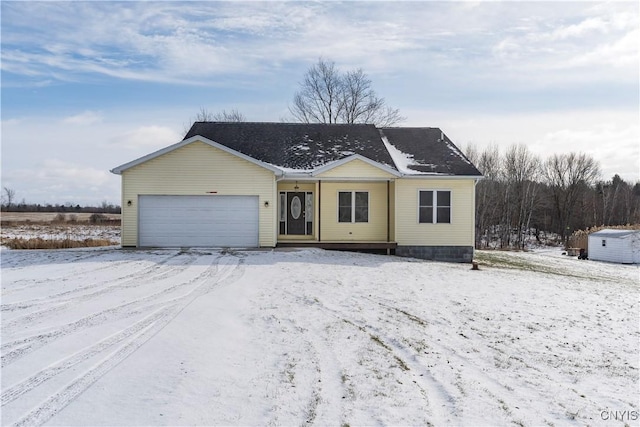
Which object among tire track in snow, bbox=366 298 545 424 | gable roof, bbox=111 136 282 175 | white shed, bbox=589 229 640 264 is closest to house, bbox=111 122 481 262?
gable roof, bbox=111 136 282 175

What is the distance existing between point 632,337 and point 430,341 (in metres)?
3.80

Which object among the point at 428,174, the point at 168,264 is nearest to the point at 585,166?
the point at 428,174

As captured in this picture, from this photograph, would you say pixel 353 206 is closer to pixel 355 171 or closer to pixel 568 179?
pixel 355 171

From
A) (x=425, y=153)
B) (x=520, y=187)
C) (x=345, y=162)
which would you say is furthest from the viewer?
(x=520, y=187)

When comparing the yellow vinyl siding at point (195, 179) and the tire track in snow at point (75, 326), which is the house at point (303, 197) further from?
the tire track in snow at point (75, 326)

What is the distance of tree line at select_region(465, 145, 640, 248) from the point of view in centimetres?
4494

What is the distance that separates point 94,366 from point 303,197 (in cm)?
1365

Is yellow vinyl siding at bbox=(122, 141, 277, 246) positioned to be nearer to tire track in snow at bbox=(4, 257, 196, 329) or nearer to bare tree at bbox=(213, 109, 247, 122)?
tire track in snow at bbox=(4, 257, 196, 329)

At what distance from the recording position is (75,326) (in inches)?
256

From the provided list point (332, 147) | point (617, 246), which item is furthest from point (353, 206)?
point (617, 246)

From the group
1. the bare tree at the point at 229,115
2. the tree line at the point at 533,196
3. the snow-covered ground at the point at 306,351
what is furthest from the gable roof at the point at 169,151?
the tree line at the point at 533,196

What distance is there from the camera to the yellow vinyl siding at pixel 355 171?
17078mm

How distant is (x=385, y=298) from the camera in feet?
30.7

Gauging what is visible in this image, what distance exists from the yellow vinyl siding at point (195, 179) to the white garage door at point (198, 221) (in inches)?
9.5
